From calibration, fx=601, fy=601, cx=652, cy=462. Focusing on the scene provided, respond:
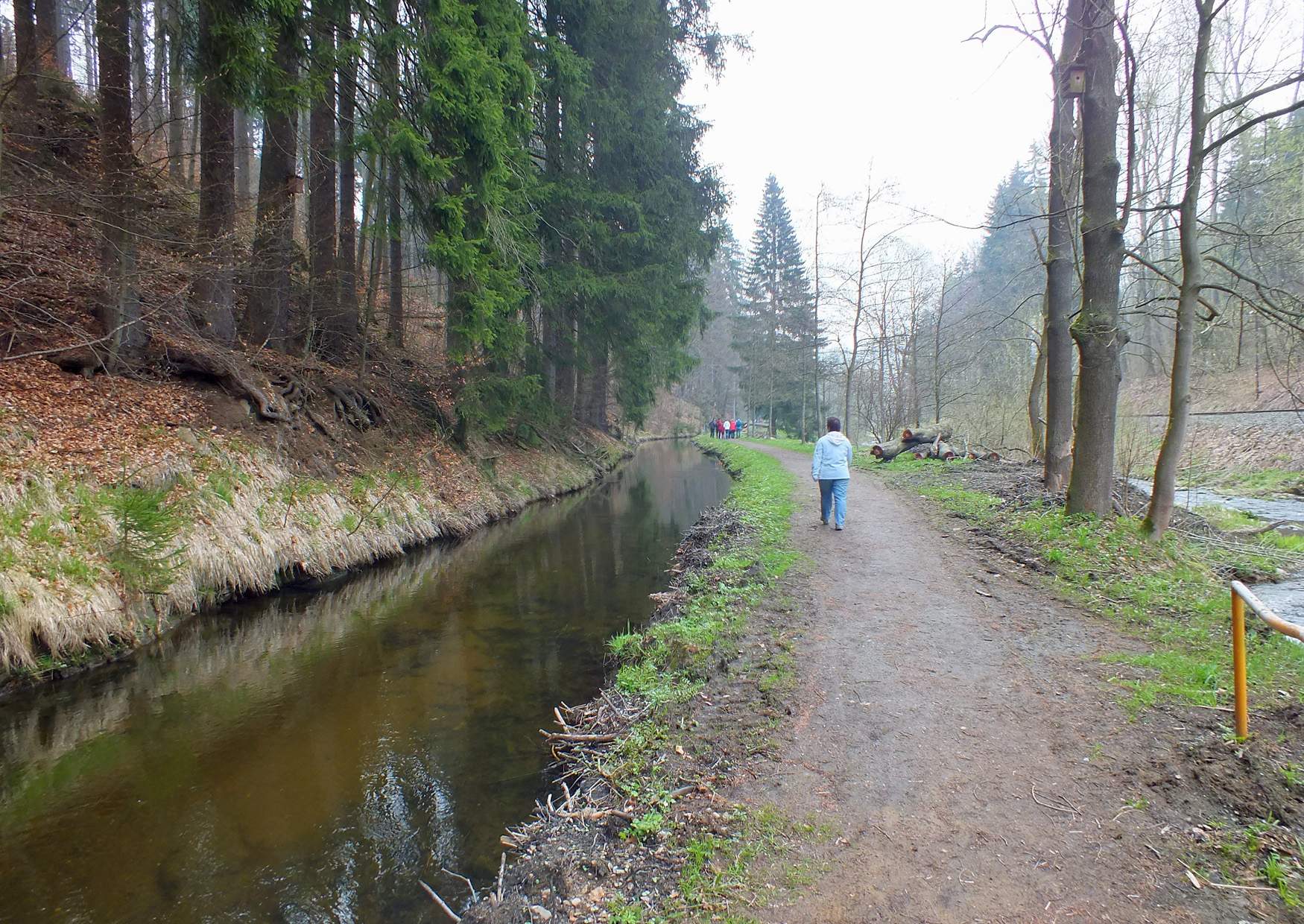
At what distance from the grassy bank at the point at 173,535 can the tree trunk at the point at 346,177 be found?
3.20 meters

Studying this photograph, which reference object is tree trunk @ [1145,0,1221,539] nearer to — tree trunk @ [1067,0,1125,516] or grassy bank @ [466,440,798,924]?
tree trunk @ [1067,0,1125,516]

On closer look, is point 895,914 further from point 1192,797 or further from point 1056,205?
point 1056,205

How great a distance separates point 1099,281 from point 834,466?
403 cm

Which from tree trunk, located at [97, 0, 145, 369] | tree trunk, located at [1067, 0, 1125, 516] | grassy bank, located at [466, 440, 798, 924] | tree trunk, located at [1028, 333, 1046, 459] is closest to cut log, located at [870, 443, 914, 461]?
tree trunk, located at [1028, 333, 1046, 459]

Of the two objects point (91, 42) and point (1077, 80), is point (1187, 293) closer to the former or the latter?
point (1077, 80)

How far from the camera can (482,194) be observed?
955cm

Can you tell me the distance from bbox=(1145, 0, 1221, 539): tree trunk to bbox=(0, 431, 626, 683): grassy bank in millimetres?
10569

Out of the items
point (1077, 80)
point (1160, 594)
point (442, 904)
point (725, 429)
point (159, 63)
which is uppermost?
point (159, 63)

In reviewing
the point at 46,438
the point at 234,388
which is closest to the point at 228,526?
the point at 46,438

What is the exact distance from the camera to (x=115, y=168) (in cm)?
749

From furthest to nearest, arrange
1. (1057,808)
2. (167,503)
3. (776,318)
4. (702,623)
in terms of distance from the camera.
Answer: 1. (776,318)
2. (167,503)
3. (702,623)
4. (1057,808)

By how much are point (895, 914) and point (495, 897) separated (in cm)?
173

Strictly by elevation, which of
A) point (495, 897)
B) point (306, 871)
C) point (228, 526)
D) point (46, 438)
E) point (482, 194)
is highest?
point (482, 194)

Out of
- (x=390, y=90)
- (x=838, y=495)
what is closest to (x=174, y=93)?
(x=390, y=90)
